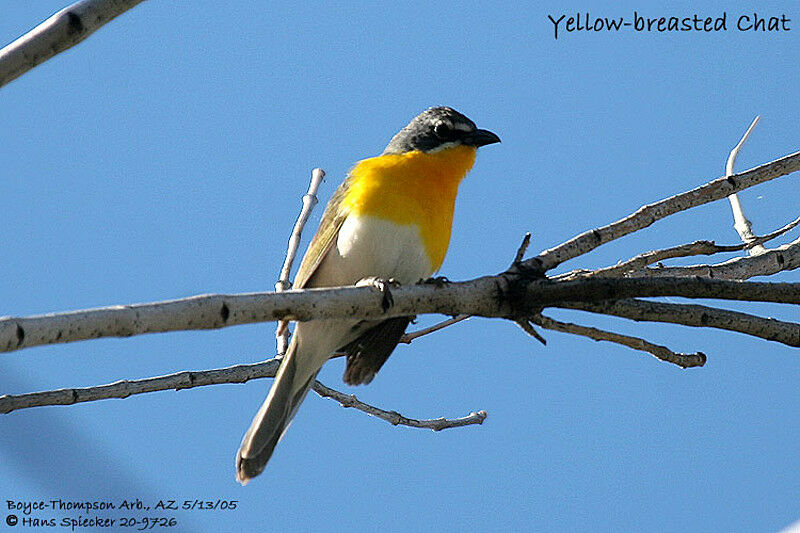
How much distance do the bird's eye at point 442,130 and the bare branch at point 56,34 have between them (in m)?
2.91

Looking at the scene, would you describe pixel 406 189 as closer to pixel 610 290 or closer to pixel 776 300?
pixel 610 290

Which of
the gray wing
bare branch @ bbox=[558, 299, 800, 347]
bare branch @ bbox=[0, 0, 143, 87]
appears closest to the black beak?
the gray wing

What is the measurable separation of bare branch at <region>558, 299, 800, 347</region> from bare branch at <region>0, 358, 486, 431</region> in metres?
1.74

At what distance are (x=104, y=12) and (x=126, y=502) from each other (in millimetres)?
2325

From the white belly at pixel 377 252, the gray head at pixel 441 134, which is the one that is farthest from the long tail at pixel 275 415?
the gray head at pixel 441 134

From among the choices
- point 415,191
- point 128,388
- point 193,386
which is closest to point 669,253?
point 415,191

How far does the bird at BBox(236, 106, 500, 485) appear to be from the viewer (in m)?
4.92

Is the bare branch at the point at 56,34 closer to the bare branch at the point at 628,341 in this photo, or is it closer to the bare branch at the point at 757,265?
the bare branch at the point at 628,341

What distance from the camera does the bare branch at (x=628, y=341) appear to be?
3.69 m

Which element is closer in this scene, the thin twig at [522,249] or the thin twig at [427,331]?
the thin twig at [522,249]

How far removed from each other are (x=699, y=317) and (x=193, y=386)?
2.45 meters

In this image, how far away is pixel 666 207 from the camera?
4.17 metres

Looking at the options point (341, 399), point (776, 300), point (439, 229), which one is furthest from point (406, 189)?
point (776, 300)

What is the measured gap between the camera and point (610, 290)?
3379mm
